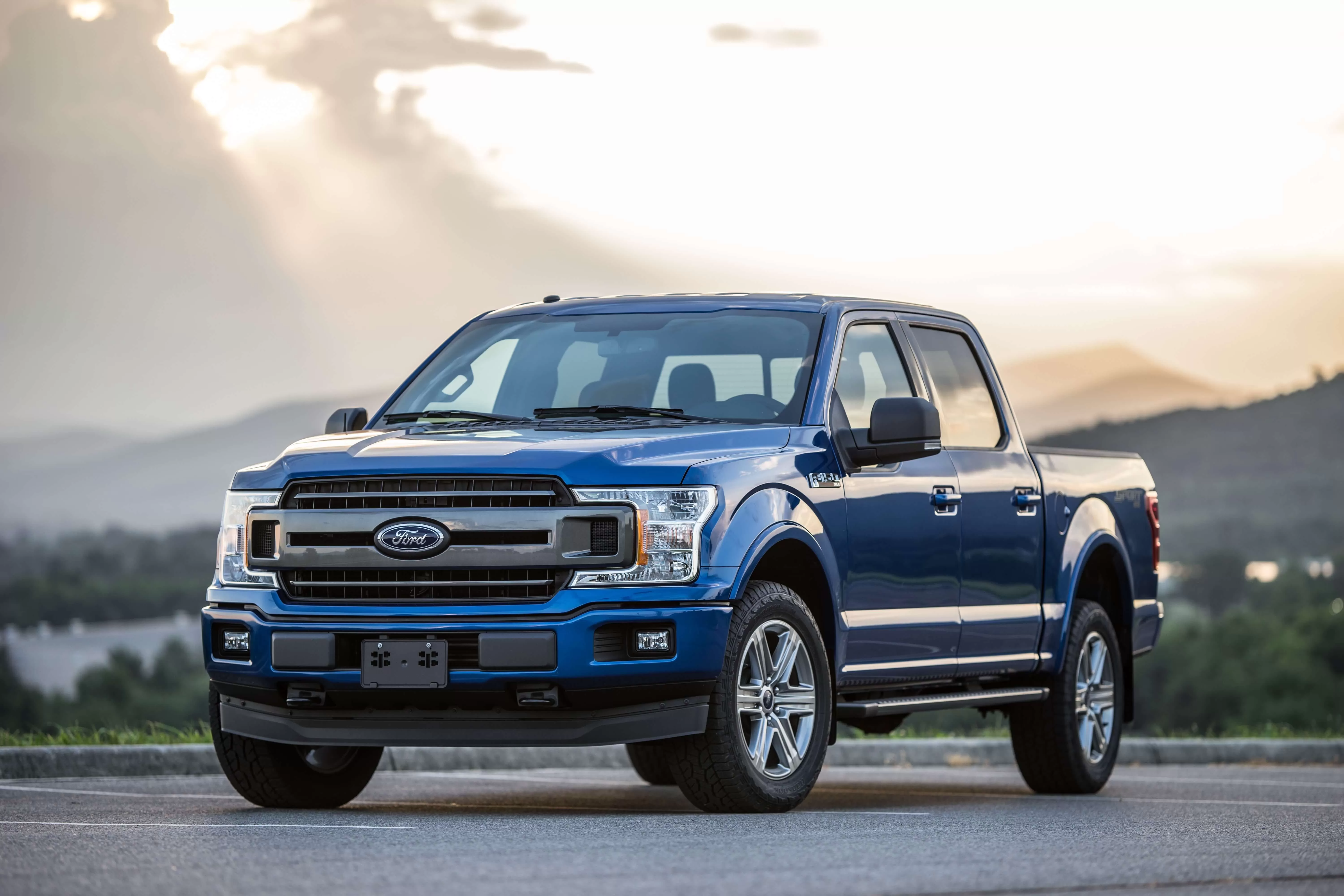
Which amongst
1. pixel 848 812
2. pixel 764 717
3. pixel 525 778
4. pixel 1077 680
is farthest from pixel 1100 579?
pixel 764 717

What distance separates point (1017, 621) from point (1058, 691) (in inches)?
27.3

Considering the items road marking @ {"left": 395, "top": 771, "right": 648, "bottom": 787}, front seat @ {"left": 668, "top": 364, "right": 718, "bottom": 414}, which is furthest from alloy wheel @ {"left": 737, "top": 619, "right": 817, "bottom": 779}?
road marking @ {"left": 395, "top": 771, "right": 648, "bottom": 787}

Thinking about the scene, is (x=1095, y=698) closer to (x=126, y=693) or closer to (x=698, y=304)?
(x=698, y=304)

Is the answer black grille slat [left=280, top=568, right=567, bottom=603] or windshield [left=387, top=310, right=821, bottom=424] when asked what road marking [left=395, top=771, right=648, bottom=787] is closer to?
windshield [left=387, top=310, right=821, bottom=424]

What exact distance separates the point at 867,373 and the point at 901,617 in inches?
44.1

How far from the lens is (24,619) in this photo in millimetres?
127250

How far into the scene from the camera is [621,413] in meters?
8.50

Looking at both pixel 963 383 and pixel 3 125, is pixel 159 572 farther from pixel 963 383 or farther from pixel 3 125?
pixel 963 383

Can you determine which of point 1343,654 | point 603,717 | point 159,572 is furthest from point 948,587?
point 159,572

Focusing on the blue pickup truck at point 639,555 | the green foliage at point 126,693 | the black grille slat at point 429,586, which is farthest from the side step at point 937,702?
the green foliage at point 126,693

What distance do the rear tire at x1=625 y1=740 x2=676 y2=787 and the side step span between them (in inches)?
63.4

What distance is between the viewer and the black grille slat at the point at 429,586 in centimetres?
750

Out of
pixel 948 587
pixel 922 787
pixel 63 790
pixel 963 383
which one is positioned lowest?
pixel 922 787

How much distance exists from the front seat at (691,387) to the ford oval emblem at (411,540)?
1411 millimetres
